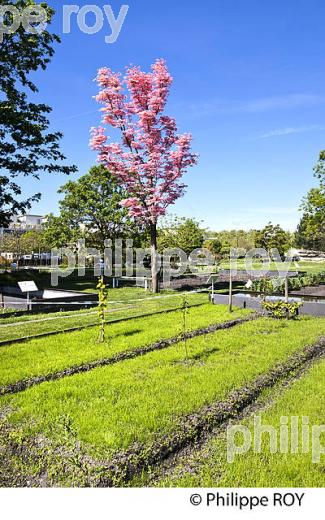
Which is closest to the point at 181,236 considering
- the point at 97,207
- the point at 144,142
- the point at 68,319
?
A: the point at 97,207

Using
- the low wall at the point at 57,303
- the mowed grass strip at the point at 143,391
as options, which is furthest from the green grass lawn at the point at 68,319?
the mowed grass strip at the point at 143,391

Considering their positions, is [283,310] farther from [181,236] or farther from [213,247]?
[213,247]

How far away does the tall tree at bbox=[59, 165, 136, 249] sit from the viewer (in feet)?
107

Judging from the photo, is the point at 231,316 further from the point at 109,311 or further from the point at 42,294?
the point at 42,294

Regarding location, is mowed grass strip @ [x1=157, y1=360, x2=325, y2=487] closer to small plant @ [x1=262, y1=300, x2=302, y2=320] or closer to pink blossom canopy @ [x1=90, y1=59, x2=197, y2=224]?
small plant @ [x1=262, y1=300, x2=302, y2=320]

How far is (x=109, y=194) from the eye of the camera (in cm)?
3338

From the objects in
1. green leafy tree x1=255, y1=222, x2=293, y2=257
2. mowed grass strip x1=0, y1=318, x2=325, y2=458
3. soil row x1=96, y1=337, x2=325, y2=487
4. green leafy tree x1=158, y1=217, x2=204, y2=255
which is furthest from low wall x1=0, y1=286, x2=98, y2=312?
green leafy tree x1=255, y1=222, x2=293, y2=257

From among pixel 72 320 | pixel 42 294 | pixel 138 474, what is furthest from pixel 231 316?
pixel 42 294

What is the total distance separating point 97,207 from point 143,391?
87.8 ft

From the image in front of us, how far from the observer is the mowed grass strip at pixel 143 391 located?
5.75 m

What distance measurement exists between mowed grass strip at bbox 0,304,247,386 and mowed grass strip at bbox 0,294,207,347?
831 millimetres

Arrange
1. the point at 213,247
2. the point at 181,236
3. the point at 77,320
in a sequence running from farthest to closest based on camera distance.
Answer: the point at 213,247, the point at 181,236, the point at 77,320

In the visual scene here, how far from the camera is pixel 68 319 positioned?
1433 centimetres
